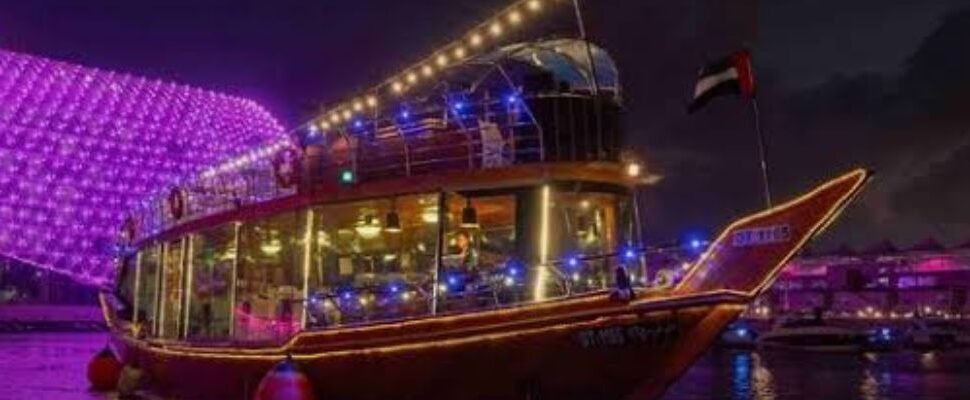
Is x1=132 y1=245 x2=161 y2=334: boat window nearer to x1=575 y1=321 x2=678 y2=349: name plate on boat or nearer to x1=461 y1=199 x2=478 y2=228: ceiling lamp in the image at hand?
x1=461 y1=199 x2=478 y2=228: ceiling lamp

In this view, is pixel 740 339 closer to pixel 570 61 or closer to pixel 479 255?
pixel 570 61

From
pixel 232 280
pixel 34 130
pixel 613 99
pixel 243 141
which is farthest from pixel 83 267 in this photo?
pixel 613 99

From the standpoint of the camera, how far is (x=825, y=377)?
120 feet

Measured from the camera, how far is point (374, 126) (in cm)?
1886

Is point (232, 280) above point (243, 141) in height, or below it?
below

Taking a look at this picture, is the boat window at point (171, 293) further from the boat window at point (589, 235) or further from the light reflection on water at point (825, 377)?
the light reflection on water at point (825, 377)

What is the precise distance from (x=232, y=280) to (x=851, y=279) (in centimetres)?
7673

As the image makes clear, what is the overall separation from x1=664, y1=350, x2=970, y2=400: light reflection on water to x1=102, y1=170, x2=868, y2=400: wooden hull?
12.3 meters

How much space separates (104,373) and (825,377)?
69.8 feet

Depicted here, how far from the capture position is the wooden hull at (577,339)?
1418 cm

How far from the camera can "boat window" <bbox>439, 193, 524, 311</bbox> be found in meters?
16.5

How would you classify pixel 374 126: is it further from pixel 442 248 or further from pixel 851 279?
pixel 851 279

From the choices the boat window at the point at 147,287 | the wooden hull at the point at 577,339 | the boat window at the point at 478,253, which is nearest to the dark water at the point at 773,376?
the boat window at the point at 147,287

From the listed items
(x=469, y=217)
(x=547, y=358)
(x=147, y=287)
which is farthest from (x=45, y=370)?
(x=547, y=358)
